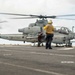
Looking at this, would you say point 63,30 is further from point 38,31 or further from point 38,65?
point 38,65

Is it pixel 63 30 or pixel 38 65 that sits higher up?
pixel 63 30

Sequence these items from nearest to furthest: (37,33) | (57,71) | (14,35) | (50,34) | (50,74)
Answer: (50,74)
(57,71)
(50,34)
(37,33)
(14,35)

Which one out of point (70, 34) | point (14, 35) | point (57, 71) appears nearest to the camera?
point (57, 71)

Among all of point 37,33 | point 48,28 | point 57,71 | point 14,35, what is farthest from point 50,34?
point 14,35

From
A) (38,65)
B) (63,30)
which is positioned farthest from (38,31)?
(38,65)

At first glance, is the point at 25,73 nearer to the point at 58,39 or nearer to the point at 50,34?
the point at 50,34

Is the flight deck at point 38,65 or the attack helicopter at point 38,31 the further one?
the attack helicopter at point 38,31

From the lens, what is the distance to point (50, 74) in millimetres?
8070

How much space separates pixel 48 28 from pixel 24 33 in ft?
57.1

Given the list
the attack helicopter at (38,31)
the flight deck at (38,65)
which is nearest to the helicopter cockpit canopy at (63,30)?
the attack helicopter at (38,31)

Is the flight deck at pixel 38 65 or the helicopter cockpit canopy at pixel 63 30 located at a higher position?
the helicopter cockpit canopy at pixel 63 30

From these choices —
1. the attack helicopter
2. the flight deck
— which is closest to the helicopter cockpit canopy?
the attack helicopter

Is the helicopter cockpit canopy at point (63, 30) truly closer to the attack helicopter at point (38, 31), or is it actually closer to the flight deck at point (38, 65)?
the attack helicopter at point (38, 31)

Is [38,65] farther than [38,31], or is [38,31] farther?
[38,31]
